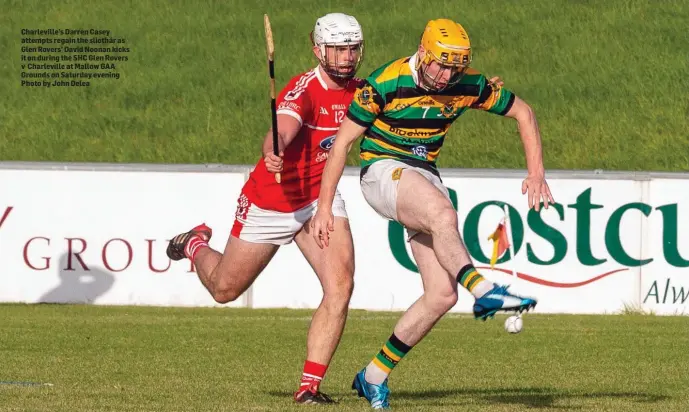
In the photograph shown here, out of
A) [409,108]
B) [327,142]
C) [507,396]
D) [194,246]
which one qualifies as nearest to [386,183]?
[409,108]

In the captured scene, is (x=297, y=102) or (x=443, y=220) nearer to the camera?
(x=443, y=220)

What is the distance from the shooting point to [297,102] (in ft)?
29.1

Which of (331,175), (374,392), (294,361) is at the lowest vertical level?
(294,361)

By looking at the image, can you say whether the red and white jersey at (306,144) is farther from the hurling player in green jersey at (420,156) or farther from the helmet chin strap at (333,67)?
the hurling player in green jersey at (420,156)

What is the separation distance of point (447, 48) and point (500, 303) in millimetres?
1488

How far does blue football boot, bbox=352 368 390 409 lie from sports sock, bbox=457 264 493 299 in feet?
3.48

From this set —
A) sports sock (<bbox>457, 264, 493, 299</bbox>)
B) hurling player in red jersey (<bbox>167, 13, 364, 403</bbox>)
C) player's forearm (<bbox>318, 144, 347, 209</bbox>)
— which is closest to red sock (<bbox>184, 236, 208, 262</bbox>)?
hurling player in red jersey (<bbox>167, 13, 364, 403</bbox>)

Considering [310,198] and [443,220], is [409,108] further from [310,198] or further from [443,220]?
[310,198]

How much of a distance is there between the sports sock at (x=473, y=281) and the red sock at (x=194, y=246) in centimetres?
298

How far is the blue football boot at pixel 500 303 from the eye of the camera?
7359mm

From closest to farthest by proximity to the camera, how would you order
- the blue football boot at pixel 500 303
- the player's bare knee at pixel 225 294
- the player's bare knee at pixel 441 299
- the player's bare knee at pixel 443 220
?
the blue football boot at pixel 500 303, the player's bare knee at pixel 443 220, the player's bare knee at pixel 441 299, the player's bare knee at pixel 225 294

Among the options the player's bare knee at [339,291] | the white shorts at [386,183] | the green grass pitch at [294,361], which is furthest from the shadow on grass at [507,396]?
the white shorts at [386,183]

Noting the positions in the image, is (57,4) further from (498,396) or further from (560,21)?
(498,396)

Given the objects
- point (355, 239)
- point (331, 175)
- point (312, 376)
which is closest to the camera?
point (331, 175)
